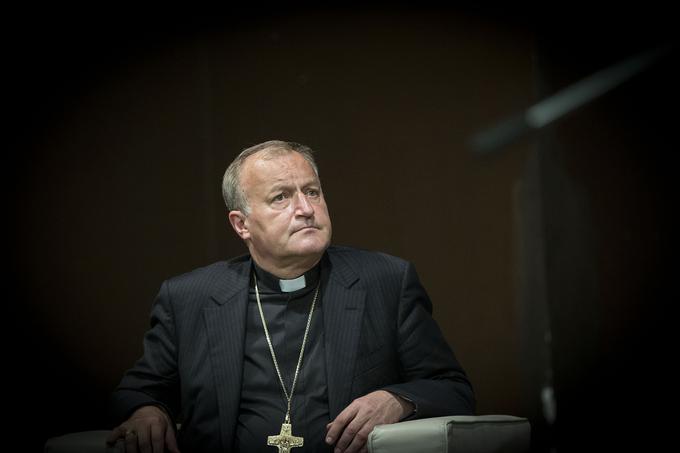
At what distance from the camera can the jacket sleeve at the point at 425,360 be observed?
2.37m

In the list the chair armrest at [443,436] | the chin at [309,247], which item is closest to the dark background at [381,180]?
the chin at [309,247]

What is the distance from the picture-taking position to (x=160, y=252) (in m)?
3.34

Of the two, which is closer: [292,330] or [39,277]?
[292,330]

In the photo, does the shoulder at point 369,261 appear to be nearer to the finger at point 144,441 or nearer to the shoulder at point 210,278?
the shoulder at point 210,278

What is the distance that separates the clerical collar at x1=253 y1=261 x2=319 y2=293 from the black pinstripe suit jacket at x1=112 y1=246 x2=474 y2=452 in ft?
0.20

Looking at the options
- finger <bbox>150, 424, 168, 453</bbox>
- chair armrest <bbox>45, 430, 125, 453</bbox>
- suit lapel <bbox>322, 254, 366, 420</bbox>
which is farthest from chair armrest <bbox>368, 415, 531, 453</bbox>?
chair armrest <bbox>45, 430, 125, 453</bbox>

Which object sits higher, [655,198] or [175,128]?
[175,128]

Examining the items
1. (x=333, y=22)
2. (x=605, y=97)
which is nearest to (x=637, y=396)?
(x=605, y=97)

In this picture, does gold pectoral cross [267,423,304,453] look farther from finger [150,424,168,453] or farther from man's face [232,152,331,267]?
man's face [232,152,331,267]

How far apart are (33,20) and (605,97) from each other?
2.43 m

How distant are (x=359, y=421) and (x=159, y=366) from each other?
0.79 m

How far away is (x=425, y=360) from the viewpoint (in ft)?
8.13

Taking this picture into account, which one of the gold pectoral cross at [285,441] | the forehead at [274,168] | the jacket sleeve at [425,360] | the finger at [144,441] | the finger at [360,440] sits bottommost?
the gold pectoral cross at [285,441]

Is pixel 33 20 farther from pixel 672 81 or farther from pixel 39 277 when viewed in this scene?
pixel 672 81
